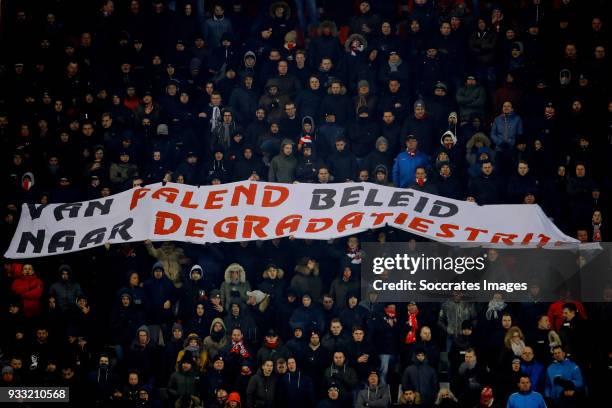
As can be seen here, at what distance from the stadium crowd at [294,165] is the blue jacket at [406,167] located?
0.11ft

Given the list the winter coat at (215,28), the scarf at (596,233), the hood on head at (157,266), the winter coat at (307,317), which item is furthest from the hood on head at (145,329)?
the scarf at (596,233)

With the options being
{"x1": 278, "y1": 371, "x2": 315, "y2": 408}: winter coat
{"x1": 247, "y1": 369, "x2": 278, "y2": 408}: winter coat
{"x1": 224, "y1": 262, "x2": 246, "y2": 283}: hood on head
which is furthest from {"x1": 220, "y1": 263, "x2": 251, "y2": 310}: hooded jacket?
{"x1": 278, "y1": 371, "x2": 315, "y2": 408}: winter coat

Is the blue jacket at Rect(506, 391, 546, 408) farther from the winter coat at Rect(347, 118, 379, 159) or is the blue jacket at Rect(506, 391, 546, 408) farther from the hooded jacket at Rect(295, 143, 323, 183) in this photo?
the winter coat at Rect(347, 118, 379, 159)

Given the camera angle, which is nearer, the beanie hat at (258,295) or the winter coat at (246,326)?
the winter coat at (246,326)

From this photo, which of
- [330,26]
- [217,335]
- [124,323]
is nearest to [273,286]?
[217,335]

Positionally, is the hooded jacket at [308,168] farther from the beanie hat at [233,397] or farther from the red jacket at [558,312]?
the red jacket at [558,312]

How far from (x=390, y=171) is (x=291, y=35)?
3.46 meters

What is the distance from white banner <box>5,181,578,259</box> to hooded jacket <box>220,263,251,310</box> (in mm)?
543

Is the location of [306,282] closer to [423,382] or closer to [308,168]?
[308,168]

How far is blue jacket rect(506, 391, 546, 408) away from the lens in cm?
1669

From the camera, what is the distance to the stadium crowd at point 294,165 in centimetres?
1730

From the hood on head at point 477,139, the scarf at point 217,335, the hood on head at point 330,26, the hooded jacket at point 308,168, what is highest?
the hood on head at point 330,26

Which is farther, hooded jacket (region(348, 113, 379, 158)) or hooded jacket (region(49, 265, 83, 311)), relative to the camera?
hooded jacket (region(348, 113, 379, 158))

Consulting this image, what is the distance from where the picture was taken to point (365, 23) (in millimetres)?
21328
